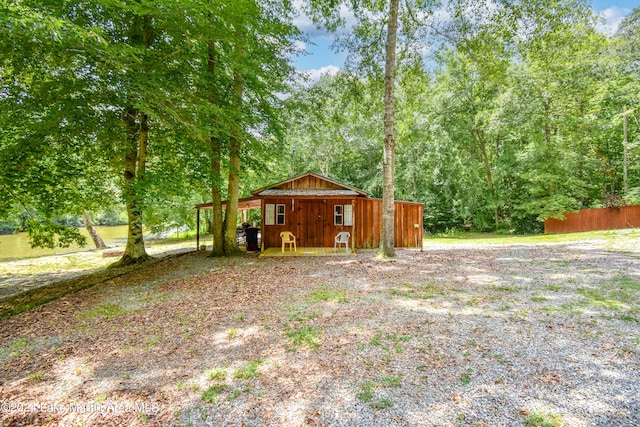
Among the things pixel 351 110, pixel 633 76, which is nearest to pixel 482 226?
pixel 633 76

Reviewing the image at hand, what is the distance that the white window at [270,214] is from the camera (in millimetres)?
12867

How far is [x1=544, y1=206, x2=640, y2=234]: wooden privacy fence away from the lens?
1778cm

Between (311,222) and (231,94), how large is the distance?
614 cm

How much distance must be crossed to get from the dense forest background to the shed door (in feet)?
7.99

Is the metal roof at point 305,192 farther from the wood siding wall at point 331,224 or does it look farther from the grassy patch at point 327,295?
the grassy patch at point 327,295

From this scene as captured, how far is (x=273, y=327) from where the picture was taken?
13.4 feet

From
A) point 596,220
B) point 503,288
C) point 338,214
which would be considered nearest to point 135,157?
point 338,214

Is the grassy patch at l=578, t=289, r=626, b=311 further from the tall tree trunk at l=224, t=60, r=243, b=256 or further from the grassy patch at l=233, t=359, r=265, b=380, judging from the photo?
the tall tree trunk at l=224, t=60, r=243, b=256

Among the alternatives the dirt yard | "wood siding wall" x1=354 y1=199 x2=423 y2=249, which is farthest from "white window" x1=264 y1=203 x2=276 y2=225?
the dirt yard

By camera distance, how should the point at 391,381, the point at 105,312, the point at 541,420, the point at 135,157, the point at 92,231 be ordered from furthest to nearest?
the point at 92,231
the point at 135,157
the point at 105,312
the point at 391,381
the point at 541,420

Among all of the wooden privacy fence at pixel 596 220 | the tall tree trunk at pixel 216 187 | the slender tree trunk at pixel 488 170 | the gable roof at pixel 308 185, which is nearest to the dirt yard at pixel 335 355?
the tall tree trunk at pixel 216 187

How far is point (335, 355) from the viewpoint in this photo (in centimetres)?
324

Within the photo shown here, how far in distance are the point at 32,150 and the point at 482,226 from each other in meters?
26.0

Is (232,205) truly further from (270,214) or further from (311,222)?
(311,222)
